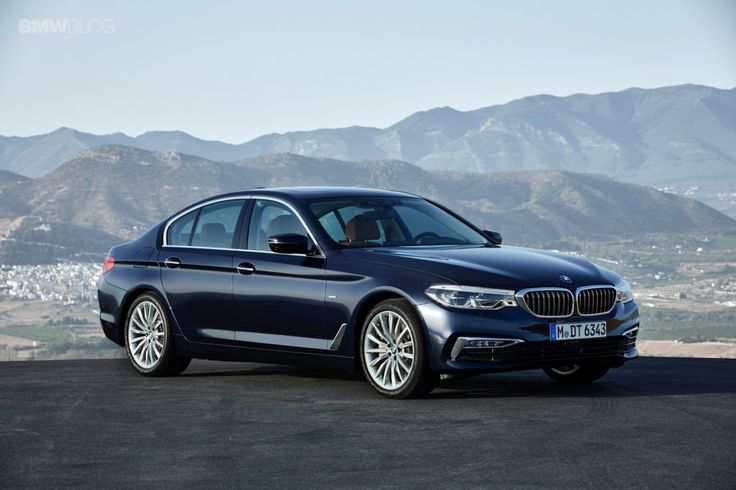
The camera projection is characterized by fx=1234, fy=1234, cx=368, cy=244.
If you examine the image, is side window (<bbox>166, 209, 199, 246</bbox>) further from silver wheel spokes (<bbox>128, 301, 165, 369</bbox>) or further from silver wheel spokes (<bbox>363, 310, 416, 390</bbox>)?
silver wheel spokes (<bbox>363, 310, 416, 390</bbox>)

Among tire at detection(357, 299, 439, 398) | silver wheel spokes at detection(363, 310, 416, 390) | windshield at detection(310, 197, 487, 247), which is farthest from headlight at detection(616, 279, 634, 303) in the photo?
silver wheel spokes at detection(363, 310, 416, 390)

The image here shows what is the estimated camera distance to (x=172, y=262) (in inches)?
431

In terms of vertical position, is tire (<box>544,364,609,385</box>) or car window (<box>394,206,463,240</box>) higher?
car window (<box>394,206,463,240</box>)

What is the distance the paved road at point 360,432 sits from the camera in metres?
6.33

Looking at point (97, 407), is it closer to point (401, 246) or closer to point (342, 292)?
point (342, 292)

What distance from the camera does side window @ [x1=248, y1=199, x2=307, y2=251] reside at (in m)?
10.2

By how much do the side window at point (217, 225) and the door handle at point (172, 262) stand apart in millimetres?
201

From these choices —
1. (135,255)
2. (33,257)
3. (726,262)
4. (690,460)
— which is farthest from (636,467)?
(726,262)

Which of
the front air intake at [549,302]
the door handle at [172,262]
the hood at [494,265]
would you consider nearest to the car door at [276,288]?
the hood at [494,265]

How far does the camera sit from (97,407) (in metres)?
9.20

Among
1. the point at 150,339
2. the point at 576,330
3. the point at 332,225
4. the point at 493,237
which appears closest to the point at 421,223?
the point at 493,237

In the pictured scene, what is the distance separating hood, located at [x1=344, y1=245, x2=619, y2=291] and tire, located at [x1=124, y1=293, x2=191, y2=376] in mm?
2272

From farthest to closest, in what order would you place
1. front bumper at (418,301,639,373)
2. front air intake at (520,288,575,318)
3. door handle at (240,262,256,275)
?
door handle at (240,262,256,275) → front air intake at (520,288,575,318) → front bumper at (418,301,639,373)

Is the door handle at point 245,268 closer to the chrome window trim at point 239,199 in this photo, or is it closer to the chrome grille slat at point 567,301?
the chrome window trim at point 239,199
